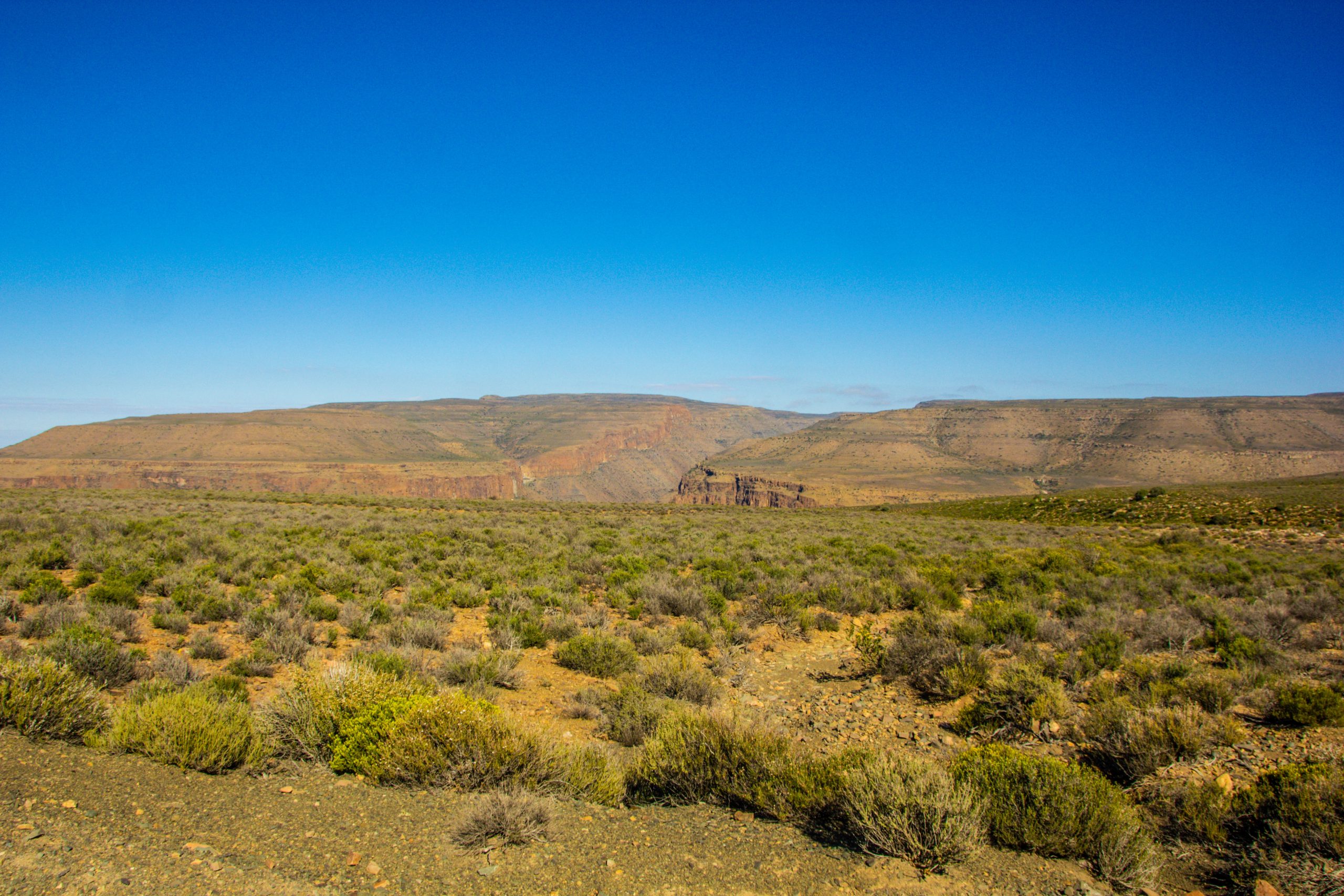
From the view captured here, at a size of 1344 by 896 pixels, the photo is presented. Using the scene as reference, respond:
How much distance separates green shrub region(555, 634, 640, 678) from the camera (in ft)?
27.5

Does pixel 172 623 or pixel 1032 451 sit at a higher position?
pixel 1032 451

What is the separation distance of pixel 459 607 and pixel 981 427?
121m

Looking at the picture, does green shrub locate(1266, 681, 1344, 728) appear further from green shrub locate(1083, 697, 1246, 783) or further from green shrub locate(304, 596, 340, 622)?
green shrub locate(304, 596, 340, 622)

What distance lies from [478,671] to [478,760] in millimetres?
3041

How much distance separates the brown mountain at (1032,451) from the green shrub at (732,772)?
69.4 m

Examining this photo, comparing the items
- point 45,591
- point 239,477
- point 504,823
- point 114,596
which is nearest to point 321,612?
point 114,596

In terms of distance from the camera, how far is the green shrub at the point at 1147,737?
5.23 metres

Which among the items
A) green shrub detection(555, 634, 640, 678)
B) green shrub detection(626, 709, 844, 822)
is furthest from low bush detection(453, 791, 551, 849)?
green shrub detection(555, 634, 640, 678)

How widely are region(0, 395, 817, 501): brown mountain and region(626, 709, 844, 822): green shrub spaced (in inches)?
3455

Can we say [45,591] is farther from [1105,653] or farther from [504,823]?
[1105,653]

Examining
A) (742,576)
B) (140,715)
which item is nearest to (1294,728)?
(742,576)

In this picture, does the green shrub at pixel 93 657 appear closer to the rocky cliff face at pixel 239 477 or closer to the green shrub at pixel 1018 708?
the green shrub at pixel 1018 708

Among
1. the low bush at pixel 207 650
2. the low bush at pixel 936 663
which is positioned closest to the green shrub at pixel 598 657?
the low bush at pixel 936 663

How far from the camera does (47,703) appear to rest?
4.67 metres
